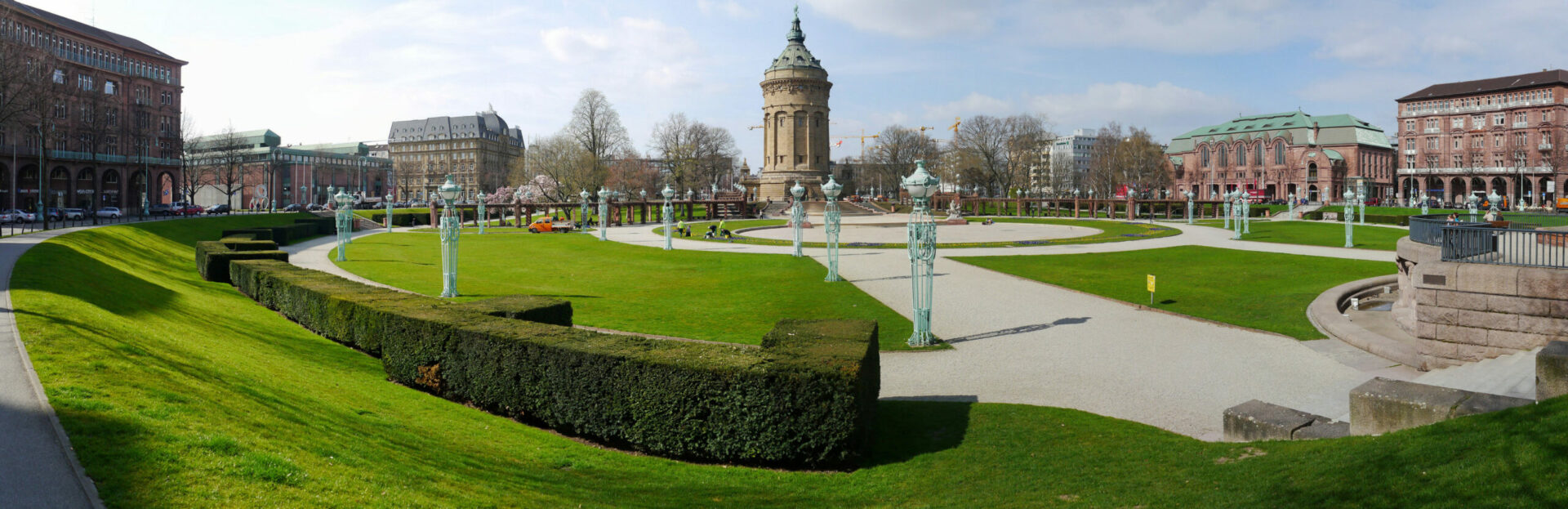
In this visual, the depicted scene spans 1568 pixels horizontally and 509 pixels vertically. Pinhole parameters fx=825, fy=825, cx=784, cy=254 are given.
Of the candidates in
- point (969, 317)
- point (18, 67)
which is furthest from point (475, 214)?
point (969, 317)

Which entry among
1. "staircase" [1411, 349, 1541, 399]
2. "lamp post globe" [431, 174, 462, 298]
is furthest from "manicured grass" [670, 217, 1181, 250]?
"staircase" [1411, 349, 1541, 399]

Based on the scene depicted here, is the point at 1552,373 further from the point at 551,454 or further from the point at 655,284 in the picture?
the point at 655,284

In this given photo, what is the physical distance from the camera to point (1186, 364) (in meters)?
15.3

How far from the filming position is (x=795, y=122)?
4097 inches

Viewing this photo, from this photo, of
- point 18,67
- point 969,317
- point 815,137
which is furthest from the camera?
point 815,137

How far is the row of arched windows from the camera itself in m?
124

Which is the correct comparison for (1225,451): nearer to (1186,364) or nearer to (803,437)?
(803,437)

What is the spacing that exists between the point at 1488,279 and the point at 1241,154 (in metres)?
131

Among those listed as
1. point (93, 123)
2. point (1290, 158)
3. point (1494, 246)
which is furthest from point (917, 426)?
point (1290, 158)

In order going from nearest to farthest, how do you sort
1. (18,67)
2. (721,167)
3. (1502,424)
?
(1502,424) → (18,67) → (721,167)

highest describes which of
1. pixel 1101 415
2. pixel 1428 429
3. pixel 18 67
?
pixel 18 67

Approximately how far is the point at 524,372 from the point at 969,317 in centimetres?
1268

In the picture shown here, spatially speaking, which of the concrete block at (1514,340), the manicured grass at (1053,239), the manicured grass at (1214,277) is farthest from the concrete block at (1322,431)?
the manicured grass at (1053,239)

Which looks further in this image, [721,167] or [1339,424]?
[721,167]
